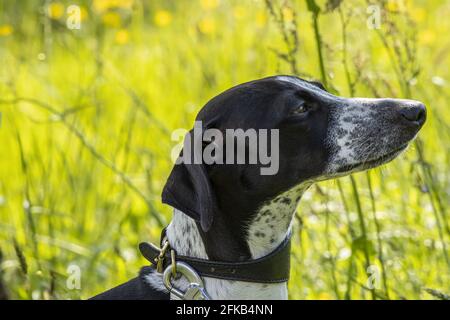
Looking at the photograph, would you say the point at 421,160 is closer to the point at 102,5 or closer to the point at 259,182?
the point at 259,182

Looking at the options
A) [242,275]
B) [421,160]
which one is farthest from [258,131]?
[421,160]

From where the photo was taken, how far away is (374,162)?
120 inches

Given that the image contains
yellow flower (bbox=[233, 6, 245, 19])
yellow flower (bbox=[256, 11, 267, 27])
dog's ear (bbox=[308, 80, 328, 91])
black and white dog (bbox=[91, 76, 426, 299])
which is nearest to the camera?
black and white dog (bbox=[91, 76, 426, 299])

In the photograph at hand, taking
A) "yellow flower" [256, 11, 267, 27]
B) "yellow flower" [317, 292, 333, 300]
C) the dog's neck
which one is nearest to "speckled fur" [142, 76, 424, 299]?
the dog's neck

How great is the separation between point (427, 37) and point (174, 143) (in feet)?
7.45

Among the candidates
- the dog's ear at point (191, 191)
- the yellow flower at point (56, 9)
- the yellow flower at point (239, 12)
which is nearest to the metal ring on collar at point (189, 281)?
the dog's ear at point (191, 191)

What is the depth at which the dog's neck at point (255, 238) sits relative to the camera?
2975 mm

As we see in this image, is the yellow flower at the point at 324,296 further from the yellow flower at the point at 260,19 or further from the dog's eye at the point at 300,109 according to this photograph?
the yellow flower at the point at 260,19

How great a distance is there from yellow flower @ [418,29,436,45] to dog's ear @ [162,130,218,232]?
343cm

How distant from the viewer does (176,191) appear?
2.97 metres

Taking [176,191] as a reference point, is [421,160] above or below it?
above

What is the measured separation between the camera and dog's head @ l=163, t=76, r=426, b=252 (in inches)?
119

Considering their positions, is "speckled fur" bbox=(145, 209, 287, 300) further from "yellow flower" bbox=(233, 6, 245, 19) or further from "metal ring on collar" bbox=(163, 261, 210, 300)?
"yellow flower" bbox=(233, 6, 245, 19)

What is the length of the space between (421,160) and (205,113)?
81 centimetres
